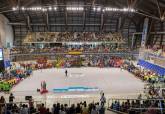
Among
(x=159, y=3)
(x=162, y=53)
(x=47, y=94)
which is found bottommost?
(x=47, y=94)

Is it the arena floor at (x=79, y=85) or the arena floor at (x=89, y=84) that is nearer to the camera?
the arena floor at (x=79, y=85)

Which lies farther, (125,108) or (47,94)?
(47,94)

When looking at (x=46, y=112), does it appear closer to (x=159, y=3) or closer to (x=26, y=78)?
(x=26, y=78)

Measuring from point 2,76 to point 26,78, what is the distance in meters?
3.56

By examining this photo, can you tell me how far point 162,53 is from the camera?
40.0 m

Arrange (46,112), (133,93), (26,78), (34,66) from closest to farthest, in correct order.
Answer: (46,112), (133,93), (26,78), (34,66)

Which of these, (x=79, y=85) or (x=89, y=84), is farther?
(x=89, y=84)

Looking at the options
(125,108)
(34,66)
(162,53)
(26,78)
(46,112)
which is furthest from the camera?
(34,66)

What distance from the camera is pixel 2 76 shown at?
34906 millimetres

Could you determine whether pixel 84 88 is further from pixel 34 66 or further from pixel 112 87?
pixel 34 66

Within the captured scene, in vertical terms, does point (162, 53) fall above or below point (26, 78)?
above

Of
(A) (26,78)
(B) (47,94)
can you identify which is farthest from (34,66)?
(B) (47,94)

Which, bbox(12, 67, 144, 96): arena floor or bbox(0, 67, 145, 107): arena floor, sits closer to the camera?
bbox(0, 67, 145, 107): arena floor

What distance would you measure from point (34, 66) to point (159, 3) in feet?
78.9
